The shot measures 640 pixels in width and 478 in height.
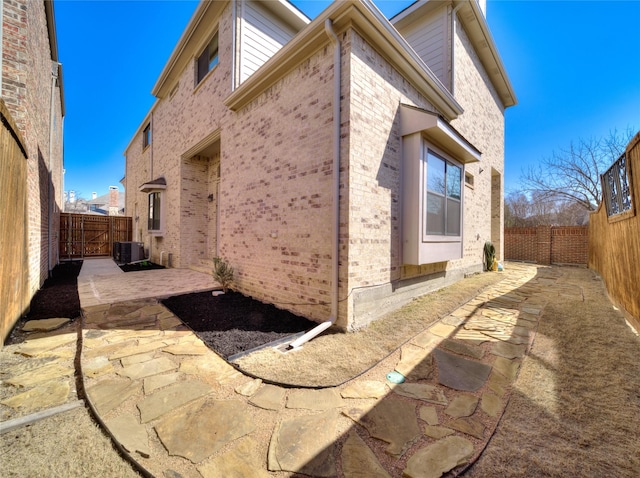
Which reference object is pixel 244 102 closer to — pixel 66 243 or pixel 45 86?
pixel 45 86

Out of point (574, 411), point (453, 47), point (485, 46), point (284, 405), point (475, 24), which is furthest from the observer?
point (485, 46)

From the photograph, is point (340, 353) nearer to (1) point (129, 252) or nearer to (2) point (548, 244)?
(1) point (129, 252)

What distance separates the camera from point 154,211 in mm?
9906

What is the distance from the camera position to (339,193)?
3549mm

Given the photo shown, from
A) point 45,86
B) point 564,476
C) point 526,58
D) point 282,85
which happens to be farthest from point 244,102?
point 526,58

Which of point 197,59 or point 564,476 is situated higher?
point 197,59

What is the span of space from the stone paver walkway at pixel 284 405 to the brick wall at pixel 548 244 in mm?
11166

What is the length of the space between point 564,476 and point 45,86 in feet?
36.0

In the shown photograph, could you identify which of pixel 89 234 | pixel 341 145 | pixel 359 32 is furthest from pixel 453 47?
pixel 89 234

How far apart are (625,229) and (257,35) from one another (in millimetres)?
8587

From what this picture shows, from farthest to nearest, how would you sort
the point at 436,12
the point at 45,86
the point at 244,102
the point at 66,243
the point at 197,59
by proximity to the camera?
the point at 66,243, the point at 197,59, the point at 436,12, the point at 45,86, the point at 244,102

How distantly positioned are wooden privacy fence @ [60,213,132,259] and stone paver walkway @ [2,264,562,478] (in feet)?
43.1

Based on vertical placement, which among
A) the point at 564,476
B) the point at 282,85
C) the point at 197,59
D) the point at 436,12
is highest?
the point at 436,12

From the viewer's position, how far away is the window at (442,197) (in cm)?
459
